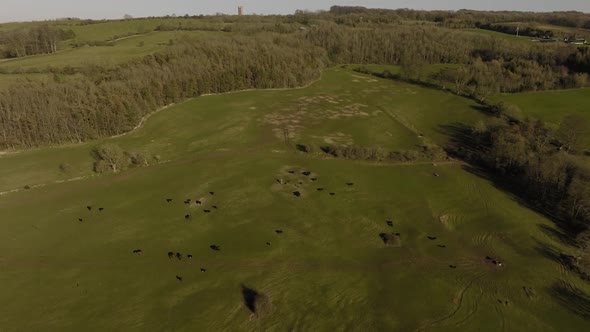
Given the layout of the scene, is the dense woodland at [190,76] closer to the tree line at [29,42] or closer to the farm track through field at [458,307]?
the tree line at [29,42]

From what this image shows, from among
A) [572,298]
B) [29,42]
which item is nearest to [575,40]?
[572,298]

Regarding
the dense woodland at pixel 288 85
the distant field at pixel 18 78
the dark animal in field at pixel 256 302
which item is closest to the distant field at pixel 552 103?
the dense woodland at pixel 288 85

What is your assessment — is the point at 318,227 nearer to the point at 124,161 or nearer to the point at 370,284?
the point at 370,284

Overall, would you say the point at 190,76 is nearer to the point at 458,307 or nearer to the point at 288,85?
the point at 288,85

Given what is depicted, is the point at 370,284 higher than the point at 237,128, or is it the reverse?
the point at 237,128

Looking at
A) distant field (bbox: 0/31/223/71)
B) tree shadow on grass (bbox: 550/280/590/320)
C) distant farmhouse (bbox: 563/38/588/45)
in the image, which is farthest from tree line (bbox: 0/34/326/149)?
distant farmhouse (bbox: 563/38/588/45)

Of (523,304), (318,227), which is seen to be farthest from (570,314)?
(318,227)
